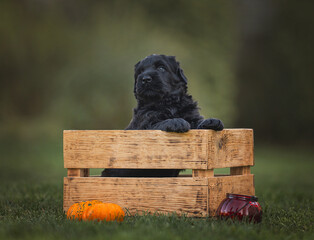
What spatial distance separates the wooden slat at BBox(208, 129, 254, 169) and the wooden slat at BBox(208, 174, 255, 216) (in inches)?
4.2

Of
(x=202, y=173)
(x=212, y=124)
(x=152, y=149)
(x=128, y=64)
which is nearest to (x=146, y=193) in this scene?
(x=152, y=149)

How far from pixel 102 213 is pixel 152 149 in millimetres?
623

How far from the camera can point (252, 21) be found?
1766 cm

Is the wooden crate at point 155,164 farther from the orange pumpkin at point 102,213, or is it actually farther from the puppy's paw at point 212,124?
the orange pumpkin at point 102,213

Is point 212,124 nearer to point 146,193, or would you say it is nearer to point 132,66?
point 146,193

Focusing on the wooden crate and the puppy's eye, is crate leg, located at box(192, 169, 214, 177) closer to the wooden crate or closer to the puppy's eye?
the wooden crate

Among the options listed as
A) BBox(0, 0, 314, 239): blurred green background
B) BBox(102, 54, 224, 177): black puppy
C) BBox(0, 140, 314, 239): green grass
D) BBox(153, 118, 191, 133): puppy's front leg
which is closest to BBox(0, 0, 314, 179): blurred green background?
BBox(0, 0, 314, 239): blurred green background

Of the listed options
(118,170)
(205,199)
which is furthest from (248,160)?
(118,170)

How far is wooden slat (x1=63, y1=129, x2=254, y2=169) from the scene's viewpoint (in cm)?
320

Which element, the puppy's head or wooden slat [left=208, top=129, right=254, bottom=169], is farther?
the puppy's head

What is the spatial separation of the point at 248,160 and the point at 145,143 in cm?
99

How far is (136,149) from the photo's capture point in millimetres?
3324

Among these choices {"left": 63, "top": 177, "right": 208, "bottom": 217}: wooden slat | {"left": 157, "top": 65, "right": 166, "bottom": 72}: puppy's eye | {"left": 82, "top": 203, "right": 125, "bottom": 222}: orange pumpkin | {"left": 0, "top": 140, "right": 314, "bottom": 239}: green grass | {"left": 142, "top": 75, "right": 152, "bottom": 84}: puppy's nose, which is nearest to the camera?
{"left": 0, "top": 140, "right": 314, "bottom": 239}: green grass

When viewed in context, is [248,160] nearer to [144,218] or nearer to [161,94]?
[161,94]
